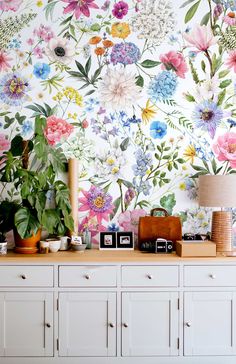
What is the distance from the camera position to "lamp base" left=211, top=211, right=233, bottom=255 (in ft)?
9.91

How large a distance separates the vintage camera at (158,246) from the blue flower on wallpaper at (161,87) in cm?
105

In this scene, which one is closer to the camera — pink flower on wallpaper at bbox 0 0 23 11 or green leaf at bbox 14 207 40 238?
green leaf at bbox 14 207 40 238

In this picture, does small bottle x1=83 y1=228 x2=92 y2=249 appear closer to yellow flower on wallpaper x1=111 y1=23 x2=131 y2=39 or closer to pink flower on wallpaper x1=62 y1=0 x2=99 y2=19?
yellow flower on wallpaper x1=111 y1=23 x2=131 y2=39

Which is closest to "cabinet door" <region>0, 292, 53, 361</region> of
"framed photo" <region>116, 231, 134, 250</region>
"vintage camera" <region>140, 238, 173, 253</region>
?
"framed photo" <region>116, 231, 134, 250</region>

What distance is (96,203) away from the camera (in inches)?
126

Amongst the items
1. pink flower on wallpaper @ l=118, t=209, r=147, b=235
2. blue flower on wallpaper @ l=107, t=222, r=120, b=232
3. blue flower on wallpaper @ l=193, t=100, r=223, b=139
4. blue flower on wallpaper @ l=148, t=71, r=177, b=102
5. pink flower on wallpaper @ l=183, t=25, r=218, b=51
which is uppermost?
pink flower on wallpaper @ l=183, t=25, r=218, b=51

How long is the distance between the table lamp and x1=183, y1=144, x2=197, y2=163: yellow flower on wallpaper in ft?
0.85

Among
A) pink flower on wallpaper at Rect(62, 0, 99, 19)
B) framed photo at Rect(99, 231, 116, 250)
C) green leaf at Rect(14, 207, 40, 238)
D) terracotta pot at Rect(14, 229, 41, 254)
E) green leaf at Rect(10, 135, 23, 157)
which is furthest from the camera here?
pink flower on wallpaper at Rect(62, 0, 99, 19)

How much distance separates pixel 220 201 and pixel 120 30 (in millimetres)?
1460

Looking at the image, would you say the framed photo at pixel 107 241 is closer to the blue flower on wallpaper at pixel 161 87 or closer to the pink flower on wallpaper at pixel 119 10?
the blue flower on wallpaper at pixel 161 87

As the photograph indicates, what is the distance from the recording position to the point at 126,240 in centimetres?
310

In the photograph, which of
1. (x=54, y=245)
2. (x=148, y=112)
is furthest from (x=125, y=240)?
(x=148, y=112)

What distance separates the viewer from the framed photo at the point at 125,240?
309 centimetres

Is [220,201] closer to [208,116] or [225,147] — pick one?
[225,147]
